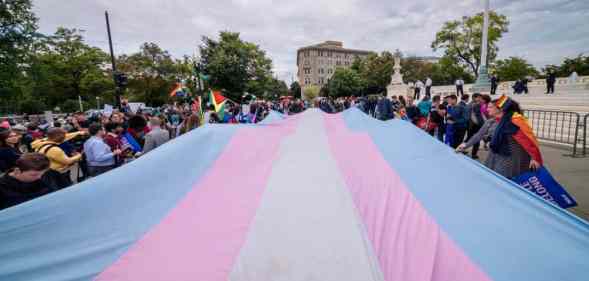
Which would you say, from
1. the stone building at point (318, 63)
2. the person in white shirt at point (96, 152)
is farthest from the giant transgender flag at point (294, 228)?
the stone building at point (318, 63)

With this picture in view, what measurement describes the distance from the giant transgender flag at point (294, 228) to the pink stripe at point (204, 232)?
0.04 ft

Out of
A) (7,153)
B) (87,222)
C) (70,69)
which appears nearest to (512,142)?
(87,222)

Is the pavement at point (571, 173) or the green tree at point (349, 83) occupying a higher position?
the green tree at point (349, 83)

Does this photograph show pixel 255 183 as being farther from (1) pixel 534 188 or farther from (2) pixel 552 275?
(1) pixel 534 188

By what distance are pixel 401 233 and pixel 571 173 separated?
21.4ft

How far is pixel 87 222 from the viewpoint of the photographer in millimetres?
2062

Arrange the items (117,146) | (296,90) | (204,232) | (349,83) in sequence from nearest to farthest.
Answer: (204,232)
(117,146)
(349,83)
(296,90)

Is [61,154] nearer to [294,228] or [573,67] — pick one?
[294,228]

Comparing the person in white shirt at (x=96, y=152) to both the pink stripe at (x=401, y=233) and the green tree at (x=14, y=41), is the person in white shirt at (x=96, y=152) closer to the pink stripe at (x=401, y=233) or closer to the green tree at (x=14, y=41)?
the pink stripe at (x=401, y=233)

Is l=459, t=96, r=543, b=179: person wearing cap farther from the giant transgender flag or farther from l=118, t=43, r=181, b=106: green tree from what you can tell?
l=118, t=43, r=181, b=106: green tree

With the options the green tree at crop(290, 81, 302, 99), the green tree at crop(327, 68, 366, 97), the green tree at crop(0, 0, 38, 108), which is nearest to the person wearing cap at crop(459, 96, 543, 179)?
the green tree at crop(0, 0, 38, 108)

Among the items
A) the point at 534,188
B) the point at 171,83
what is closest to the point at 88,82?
the point at 171,83

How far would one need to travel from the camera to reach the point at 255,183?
298 cm

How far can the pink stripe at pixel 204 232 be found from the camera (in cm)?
178
